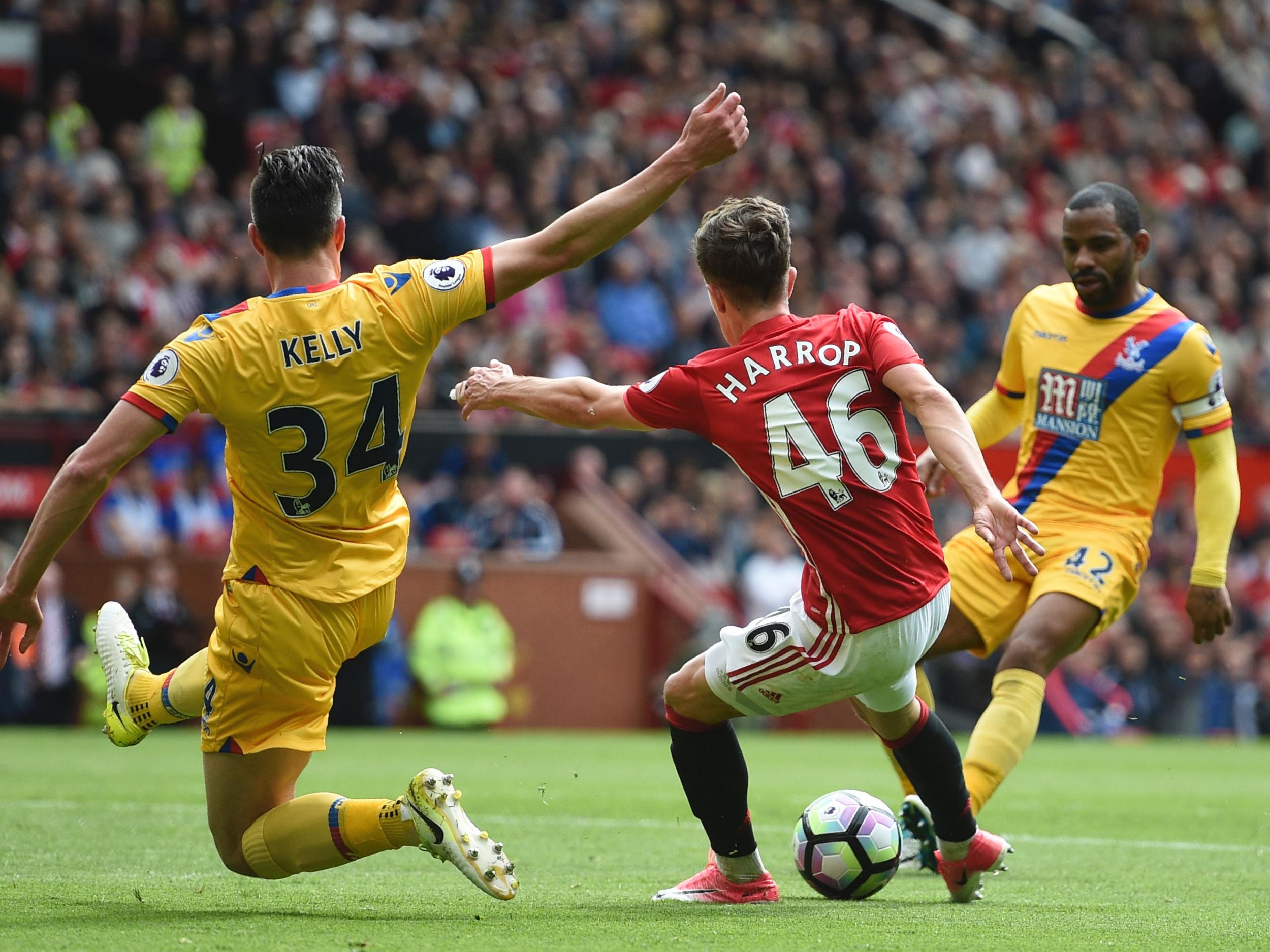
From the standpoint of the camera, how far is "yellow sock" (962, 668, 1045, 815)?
5.99 m

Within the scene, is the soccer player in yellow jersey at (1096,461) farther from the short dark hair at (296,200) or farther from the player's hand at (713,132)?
the short dark hair at (296,200)

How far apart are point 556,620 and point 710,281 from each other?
10276 mm

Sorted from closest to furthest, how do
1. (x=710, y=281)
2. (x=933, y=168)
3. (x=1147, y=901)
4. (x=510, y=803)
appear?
(x=710, y=281)
(x=1147, y=901)
(x=510, y=803)
(x=933, y=168)

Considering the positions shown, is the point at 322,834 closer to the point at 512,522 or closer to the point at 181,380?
the point at 181,380

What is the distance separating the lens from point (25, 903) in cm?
500

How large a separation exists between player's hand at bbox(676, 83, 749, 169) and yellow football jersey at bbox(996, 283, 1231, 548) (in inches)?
92.6

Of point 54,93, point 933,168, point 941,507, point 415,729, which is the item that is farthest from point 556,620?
point 933,168

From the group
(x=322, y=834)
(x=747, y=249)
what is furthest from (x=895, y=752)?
(x=322, y=834)

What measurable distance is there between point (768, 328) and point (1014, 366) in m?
2.19

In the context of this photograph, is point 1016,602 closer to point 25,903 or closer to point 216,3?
point 25,903

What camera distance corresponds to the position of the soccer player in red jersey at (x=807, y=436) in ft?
16.3

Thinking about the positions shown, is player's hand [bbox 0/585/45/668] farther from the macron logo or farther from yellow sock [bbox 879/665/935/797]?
yellow sock [bbox 879/665/935/797]

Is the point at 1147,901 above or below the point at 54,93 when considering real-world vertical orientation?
below

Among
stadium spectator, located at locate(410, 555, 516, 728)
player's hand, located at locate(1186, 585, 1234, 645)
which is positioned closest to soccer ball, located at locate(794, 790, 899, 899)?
player's hand, located at locate(1186, 585, 1234, 645)
